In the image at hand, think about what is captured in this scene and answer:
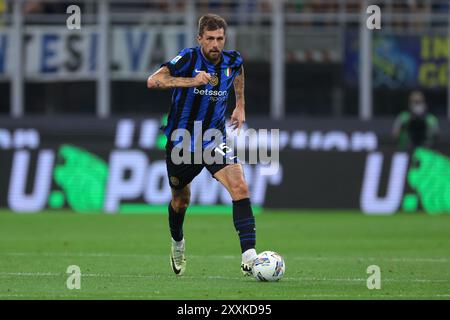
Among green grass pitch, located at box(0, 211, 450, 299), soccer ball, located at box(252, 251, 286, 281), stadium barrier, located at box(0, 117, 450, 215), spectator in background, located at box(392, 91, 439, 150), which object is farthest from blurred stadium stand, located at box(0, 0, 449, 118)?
soccer ball, located at box(252, 251, 286, 281)

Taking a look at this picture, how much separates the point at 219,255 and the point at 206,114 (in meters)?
3.24

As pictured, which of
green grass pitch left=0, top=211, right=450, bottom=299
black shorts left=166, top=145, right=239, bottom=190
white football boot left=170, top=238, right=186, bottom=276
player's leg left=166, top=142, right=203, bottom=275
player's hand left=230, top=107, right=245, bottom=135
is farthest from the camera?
white football boot left=170, top=238, right=186, bottom=276

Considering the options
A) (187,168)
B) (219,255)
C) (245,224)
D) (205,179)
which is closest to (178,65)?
(187,168)

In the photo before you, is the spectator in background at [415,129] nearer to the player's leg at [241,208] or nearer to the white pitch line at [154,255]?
the white pitch line at [154,255]

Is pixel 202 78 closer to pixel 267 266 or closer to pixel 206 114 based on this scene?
pixel 206 114

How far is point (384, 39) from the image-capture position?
26.1 metres

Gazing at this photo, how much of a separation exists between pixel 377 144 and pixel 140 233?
22.3 feet

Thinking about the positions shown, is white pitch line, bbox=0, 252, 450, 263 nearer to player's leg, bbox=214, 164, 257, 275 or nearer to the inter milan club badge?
player's leg, bbox=214, 164, 257, 275

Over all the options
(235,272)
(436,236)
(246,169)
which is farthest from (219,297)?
(246,169)

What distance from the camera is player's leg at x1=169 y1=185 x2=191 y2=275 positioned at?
11312mm

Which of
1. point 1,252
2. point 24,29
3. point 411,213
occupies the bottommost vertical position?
point 411,213

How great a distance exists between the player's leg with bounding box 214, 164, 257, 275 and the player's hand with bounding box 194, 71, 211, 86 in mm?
856

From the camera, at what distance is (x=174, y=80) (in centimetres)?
1058

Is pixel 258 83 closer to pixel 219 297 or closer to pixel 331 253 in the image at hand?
pixel 331 253
